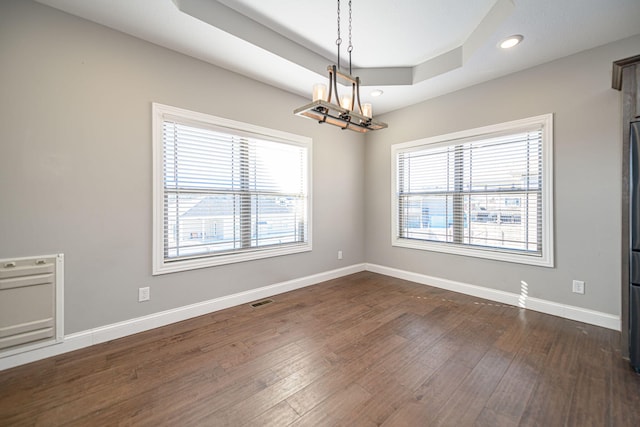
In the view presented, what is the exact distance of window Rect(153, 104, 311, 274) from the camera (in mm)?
2740

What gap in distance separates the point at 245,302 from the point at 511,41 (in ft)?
13.2

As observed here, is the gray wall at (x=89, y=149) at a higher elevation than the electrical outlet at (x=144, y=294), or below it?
higher

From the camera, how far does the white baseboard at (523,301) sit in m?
2.64

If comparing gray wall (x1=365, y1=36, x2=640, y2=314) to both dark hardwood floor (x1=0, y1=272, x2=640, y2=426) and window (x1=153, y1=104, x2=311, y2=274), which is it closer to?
dark hardwood floor (x1=0, y1=272, x2=640, y2=426)

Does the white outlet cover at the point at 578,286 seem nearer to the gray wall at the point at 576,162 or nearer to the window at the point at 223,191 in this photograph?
the gray wall at the point at 576,162

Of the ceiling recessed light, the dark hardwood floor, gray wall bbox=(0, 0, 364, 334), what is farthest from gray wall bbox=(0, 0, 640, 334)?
the ceiling recessed light

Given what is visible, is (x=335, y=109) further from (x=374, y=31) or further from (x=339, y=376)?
(x=339, y=376)

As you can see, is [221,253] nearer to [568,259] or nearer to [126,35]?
[126,35]

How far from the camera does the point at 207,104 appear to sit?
2.97 metres

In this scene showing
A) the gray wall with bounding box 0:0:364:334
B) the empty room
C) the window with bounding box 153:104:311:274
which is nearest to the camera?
the empty room

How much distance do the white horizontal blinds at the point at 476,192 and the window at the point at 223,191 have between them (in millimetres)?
1733

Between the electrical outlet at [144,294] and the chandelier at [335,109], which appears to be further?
the electrical outlet at [144,294]

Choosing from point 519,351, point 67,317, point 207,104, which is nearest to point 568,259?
point 519,351

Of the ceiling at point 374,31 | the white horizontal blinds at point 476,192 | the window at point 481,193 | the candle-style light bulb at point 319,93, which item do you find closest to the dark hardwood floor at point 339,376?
the window at point 481,193
